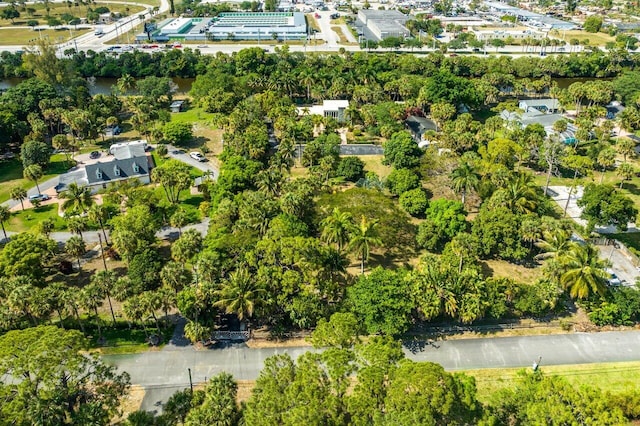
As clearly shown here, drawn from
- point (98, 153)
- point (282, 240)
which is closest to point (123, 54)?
point (98, 153)

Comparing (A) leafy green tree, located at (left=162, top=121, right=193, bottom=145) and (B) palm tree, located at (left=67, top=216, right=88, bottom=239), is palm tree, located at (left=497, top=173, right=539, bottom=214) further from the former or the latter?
(A) leafy green tree, located at (left=162, top=121, right=193, bottom=145)

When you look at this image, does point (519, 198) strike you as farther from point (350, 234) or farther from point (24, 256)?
point (24, 256)

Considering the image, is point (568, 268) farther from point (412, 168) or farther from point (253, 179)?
point (253, 179)

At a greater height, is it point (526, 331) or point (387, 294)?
point (387, 294)

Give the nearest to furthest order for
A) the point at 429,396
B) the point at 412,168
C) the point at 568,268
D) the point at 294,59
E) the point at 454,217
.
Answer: the point at 429,396 < the point at 568,268 < the point at 454,217 < the point at 412,168 < the point at 294,59

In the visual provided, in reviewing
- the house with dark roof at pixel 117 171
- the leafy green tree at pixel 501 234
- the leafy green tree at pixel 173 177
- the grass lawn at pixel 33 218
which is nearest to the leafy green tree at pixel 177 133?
the house with dark roof at pixel 117 171
